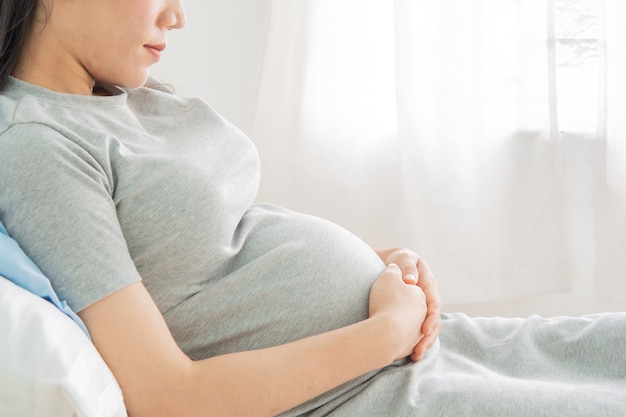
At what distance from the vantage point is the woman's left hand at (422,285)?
1.13 m

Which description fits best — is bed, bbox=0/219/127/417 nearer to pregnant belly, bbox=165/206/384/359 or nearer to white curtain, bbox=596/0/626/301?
pregnant belly, bbox=165/206/384/359

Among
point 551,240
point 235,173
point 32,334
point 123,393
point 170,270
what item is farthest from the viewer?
point 551,240

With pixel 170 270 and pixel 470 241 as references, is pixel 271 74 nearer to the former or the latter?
pixel 470 241

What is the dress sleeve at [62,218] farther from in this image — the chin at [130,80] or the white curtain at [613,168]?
the white curtain at [613,168]

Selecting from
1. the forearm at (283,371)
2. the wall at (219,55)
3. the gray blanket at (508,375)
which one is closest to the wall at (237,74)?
the wall at (219,55)

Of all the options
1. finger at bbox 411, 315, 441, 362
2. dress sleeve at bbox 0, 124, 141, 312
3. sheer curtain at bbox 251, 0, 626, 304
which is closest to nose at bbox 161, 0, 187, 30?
dress sleeve at bbox 0, 124, 141, 312

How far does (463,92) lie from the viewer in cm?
236

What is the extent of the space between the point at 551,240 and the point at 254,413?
160 cm

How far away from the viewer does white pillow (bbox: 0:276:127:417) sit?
0.73m

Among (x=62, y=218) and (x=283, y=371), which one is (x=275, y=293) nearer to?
(x=283, y=371)

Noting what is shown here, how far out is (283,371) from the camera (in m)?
0.95

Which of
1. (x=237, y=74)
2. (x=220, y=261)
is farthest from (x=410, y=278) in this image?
(x=237, y=74)

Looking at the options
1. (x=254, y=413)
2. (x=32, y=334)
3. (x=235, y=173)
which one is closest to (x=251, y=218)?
(x=235, y=173)

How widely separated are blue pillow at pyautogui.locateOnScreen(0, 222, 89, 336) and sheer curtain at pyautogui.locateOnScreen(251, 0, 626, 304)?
1565 millimetres
